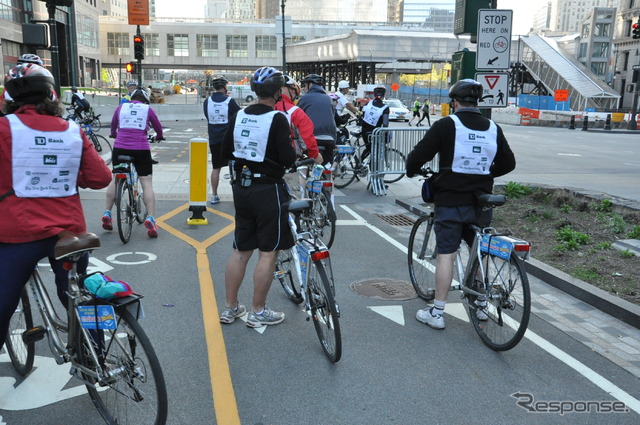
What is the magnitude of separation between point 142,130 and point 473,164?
477cm

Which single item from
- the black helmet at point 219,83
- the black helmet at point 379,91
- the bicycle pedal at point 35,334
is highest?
the black helmet at point 219,83

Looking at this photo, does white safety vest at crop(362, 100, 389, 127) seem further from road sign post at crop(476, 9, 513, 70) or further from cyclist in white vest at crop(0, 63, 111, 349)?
cyclist in white vest at crop(0, 63, 111, 349)

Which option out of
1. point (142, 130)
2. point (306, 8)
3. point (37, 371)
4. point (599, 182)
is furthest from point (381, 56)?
point (306, 8)

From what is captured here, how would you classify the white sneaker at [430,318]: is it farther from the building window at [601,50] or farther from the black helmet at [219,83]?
the building window at [601,50]

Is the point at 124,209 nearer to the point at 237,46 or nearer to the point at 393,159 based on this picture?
the point at 393,159

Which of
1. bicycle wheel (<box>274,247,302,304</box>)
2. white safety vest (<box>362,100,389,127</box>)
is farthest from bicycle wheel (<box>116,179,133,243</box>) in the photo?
white safety vest (<box>362,100,389,127</box>)

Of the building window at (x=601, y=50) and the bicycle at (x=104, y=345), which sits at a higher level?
the building window at (x=601, y=50)

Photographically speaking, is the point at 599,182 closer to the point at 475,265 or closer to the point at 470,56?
the point at 470,56

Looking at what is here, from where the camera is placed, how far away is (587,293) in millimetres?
5883

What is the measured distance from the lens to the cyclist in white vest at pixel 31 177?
332 centimetres

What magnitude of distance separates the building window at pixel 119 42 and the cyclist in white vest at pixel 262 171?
97.7 metres

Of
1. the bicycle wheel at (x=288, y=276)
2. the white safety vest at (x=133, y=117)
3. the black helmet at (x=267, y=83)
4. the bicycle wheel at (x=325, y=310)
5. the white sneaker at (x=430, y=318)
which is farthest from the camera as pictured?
the white safety vest at (x=133, y=117)

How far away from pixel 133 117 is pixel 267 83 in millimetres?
3818

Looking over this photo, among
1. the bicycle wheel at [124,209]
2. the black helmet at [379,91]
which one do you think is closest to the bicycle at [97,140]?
the black helmet at [379,91]
